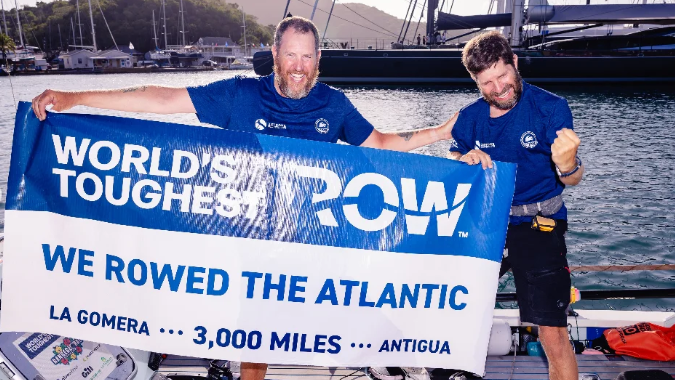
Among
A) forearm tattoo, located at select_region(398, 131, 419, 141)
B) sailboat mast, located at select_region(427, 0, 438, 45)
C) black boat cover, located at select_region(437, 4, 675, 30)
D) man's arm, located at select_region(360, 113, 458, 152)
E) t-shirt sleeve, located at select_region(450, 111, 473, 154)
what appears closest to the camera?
t-shirt sleeve, located at select_region(450, 111, 473, 154)

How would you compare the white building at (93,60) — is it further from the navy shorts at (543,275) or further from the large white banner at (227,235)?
the navy shorts at (543,275)

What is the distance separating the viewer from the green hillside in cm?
11131

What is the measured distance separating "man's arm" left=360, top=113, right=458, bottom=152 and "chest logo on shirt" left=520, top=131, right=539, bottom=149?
499 millimetres

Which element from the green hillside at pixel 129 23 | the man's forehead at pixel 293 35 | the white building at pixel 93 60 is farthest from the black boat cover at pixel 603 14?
the green hillside at pixel 129 23

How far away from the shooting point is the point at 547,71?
45344 millimetres

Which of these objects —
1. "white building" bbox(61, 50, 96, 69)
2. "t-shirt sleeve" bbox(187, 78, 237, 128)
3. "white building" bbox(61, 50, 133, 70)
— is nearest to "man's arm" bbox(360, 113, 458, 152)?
"t-shirt sleeve" bbox(187, 78, 237, 128)

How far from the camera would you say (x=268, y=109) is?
350 cm

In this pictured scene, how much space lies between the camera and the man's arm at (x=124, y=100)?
3.25 metres

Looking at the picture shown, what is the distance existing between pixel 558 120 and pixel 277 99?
171 centimetres

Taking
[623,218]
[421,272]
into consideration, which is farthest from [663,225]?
[421,272]

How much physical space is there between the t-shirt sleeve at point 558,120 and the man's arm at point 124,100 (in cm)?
220

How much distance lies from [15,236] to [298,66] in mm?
1958

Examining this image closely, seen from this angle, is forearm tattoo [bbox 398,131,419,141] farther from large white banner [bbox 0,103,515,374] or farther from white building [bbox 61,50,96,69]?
white building [bbox 61,50,96,69]

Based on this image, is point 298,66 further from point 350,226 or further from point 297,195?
point 350,226
